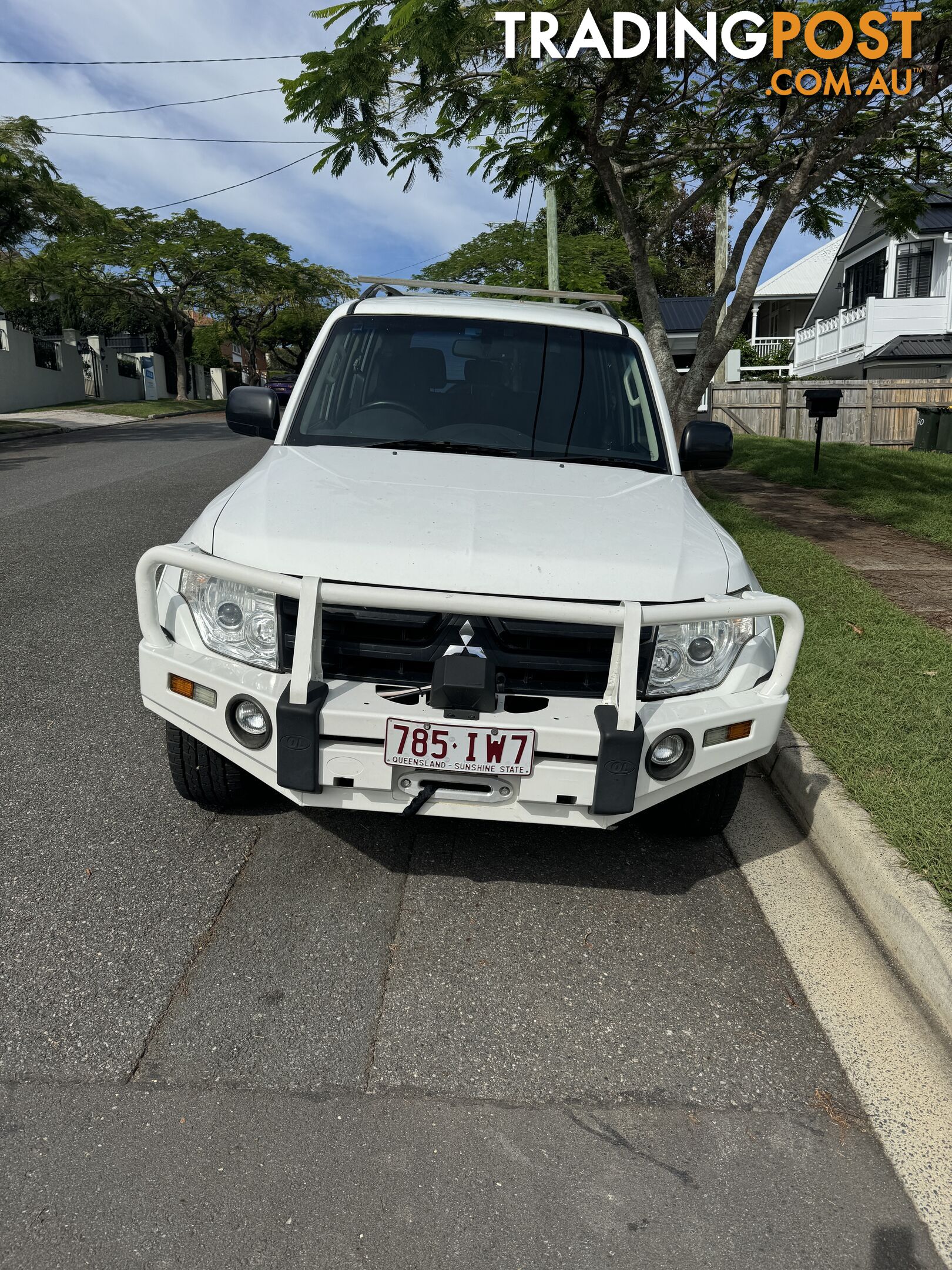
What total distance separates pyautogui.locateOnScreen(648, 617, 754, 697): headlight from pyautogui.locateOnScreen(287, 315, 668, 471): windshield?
3.97 ft

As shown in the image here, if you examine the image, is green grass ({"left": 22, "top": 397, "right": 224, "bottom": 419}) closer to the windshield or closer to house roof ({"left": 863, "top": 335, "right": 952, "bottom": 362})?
house roof ({"left": 863, "top": 335, "right": 952, "bottom": 362})

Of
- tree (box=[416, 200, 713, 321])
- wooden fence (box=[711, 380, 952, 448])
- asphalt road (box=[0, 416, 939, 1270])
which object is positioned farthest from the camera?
tree (box=[416, 200, 713, 321])

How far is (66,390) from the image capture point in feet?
121

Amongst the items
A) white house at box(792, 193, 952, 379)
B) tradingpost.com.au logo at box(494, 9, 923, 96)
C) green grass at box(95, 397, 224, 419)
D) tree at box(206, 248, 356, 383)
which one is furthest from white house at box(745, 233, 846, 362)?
tradingpost.com.au logo at box(494, 9, 923, 96)

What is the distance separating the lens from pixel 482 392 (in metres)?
4.39

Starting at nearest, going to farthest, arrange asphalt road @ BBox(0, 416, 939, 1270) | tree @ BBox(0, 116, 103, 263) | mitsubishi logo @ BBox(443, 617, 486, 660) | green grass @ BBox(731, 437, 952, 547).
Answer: asphalt road @ BBox(0, 416, 939, 1270)
mitsubishi logo @ BBox(443, 617, 486, 660)
green grass @ BBox(731, 437, 952, 547)
tree @ BBox(0, 116, 103, 263)

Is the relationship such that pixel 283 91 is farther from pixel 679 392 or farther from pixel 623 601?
pixel 623 601

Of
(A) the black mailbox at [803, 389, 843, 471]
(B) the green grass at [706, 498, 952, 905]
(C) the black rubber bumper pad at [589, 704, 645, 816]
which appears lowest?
(B) the green grass at [706, 498, 952, 905]

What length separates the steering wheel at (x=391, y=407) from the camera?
4289mm

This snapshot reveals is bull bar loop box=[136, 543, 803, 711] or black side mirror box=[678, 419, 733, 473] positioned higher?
black side mirror box=[678, 419, 733, 473]

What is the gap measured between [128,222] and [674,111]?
112 feet

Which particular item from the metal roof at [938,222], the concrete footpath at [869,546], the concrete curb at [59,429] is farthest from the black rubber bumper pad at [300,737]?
the metal roof at [938,222]

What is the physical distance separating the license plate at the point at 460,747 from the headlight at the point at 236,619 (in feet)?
1.66

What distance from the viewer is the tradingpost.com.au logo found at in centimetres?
792
